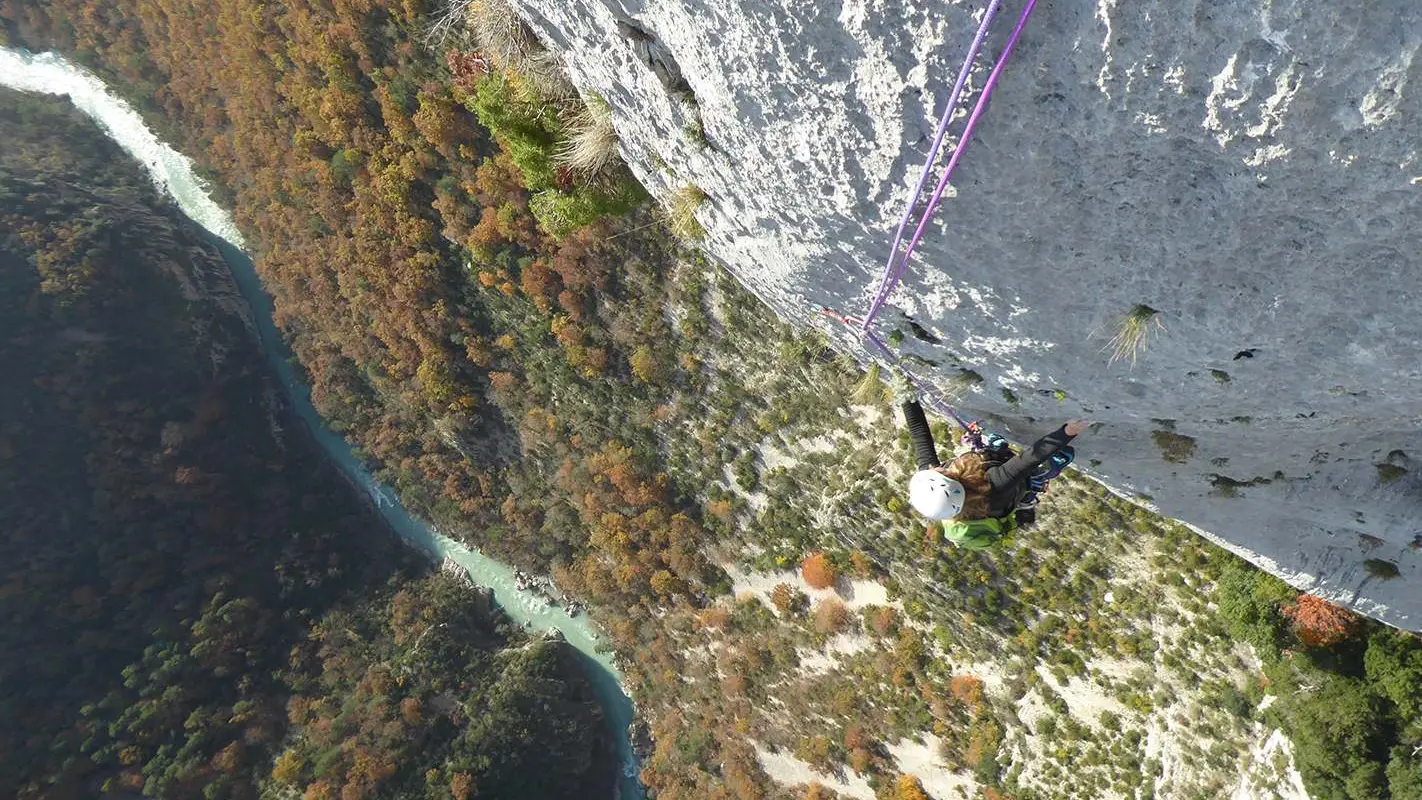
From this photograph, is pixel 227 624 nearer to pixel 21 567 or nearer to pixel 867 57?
pixel 21 567

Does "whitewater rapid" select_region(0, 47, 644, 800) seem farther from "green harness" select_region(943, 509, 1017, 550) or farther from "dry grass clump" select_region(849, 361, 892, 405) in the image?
"green harness" select_region(943, 509, 1017, 550)

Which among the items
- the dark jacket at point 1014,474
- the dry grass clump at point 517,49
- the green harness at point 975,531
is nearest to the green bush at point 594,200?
the dry grass clump at point 517,49

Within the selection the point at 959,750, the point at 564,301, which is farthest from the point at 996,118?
the point at 959,750

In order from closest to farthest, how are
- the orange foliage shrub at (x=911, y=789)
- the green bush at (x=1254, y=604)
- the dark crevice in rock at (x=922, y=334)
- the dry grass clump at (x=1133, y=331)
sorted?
the dry grass clump at (x=1133, y=331) → the dark crevice in rock at (x=922, y=334) → the green bush at (x=1254, y=604) → the orange foliage shrub at (x=911, y=789)

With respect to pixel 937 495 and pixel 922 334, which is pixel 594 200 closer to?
→ pixel 922 334

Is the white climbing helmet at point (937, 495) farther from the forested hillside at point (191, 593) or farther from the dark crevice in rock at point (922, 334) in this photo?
the forested hillside at point (191, 593)

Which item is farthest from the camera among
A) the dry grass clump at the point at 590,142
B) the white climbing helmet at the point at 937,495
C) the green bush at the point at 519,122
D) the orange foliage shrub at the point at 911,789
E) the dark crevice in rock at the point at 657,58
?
the orange foliage shrub at the point at 911,789
